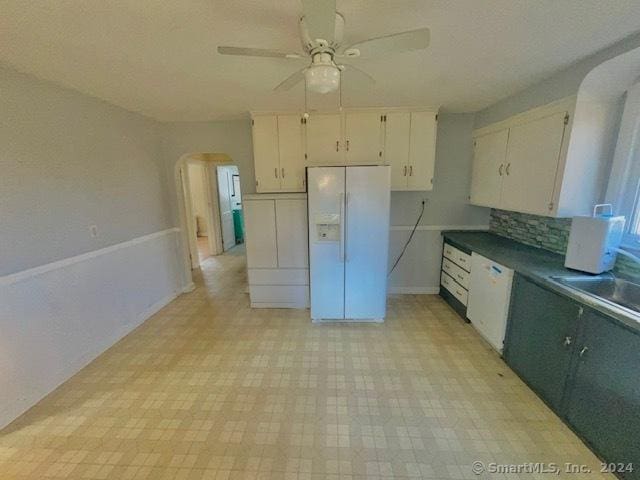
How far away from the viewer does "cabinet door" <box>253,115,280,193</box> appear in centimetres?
320

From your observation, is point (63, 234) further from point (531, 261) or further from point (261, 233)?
point (531, 261)

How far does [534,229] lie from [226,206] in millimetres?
5672

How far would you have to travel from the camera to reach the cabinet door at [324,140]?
10.4 ft

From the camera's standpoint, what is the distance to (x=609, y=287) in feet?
6.18

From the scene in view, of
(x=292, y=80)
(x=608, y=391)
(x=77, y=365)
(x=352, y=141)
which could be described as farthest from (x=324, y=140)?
(x=77, y=365)

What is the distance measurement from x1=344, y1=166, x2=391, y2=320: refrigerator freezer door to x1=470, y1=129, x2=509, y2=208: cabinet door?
1.18 m

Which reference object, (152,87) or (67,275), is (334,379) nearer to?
(67,275)

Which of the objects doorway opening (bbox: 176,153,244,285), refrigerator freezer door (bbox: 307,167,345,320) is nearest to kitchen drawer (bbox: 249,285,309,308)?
refrigerator freezer door (bbox: 307,167,345,320)

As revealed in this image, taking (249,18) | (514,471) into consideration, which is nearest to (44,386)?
(249,18)

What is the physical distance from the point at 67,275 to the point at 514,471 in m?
3.36

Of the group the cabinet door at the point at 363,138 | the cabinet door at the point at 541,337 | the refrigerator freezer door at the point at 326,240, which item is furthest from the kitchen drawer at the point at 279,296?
the cabinet door at the point at 541,337

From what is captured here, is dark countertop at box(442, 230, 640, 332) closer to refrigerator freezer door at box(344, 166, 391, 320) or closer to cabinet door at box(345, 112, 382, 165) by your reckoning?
refrigerator freezer door at box(344, 166, 391, 320)

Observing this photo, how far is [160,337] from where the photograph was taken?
282 centimetres

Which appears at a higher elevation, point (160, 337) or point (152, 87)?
point (152, 87)
